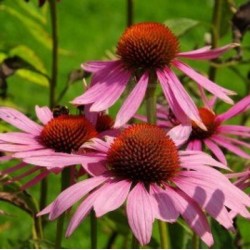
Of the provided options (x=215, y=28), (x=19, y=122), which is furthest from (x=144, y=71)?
(x=215, y=28)

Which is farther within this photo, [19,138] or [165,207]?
[19,138]

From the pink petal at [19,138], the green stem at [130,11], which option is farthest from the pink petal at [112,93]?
the green stem at [130,11]

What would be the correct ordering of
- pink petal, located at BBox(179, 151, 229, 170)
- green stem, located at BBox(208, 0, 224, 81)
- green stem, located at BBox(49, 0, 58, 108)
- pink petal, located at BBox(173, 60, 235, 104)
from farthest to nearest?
1. green stem, located at BBox(208, 0, 224, 81)
2. green stem, located at BBox(49, 0, 58, 108)
3. pink petal, located at BBox(173, 60, 235, 104)
4. pink petal, located at BBox(179, 151, 229, 170)

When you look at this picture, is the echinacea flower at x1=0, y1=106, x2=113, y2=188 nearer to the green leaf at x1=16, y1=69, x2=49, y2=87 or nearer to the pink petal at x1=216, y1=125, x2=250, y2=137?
the pink petal at x1=216, y1=125, x2=250, y2=137

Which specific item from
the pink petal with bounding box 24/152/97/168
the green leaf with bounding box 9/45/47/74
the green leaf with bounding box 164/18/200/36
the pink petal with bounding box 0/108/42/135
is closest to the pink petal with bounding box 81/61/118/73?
the pink petal with bounding box 0/108/42/135

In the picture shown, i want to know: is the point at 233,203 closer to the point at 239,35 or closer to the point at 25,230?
the point at 239,35

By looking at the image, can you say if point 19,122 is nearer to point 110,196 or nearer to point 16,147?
A: point 16,147

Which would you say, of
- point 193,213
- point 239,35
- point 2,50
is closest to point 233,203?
point 193,213

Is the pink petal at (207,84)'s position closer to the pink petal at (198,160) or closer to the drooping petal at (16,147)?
the pink petal at (198,160)
